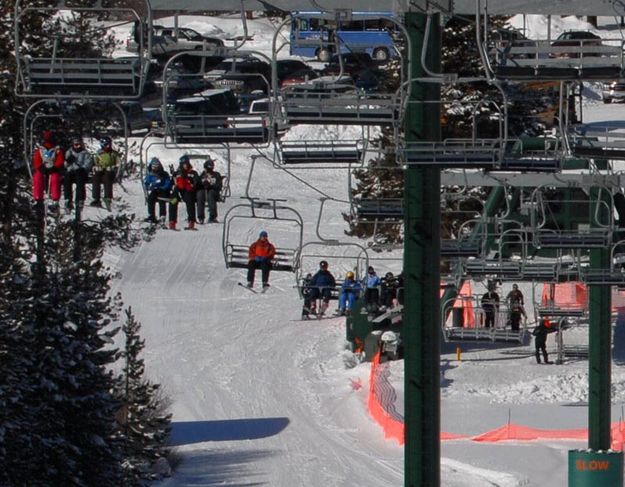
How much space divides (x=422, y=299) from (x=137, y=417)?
15.9 meters

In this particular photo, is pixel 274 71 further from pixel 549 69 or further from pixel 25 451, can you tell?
pixel 25 451

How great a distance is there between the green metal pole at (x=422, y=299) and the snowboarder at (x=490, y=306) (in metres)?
18.5

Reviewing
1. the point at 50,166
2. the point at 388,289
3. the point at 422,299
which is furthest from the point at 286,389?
the point at 422,299

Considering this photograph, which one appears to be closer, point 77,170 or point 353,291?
point 77,170

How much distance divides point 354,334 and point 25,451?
1458 centimetres

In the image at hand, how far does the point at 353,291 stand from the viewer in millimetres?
30250

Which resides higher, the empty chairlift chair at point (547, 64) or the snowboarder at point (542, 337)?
the empty chairlift chair at point (547, 64)

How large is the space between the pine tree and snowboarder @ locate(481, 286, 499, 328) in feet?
21.5

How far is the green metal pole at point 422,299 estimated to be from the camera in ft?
44.5

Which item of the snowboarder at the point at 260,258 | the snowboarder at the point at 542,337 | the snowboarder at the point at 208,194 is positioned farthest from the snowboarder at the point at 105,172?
the snowboarder at the point at 542,337

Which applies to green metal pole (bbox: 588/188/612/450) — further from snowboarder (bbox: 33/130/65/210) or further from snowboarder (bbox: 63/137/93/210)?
snowboarder (bbox: 33/130/65/210)

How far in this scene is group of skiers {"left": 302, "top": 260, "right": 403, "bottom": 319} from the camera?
2555 centimetres

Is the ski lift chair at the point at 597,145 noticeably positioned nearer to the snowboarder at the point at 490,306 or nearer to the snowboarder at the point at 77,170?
the snowboarder at the point at 77,170

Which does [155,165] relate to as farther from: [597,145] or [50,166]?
[597,145]
